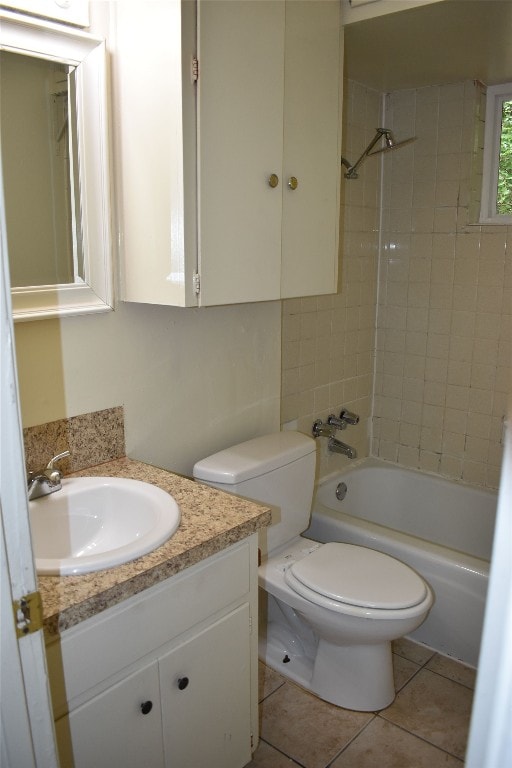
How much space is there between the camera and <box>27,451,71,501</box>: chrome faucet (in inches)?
56.9

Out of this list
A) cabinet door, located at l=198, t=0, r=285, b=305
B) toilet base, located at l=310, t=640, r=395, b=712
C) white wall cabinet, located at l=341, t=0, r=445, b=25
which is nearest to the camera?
cabinet door, located at l=198, t=0, r=285, b=305

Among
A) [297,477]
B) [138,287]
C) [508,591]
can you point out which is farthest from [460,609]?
[508,591]

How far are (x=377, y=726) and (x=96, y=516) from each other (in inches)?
44.2

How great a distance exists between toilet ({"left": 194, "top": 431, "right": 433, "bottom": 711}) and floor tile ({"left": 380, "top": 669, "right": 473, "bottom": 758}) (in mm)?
73

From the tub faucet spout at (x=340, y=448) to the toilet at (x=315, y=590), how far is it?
534mm

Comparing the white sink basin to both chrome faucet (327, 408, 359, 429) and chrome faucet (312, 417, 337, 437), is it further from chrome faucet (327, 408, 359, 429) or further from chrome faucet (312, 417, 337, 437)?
chrome faucet (327, 408, 359, 429)

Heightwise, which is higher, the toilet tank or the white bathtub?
the toilet tank

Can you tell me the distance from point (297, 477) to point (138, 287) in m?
0.83

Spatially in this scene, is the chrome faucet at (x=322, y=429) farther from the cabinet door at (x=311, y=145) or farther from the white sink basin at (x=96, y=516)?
the white sink basin at (x=96, y=516)

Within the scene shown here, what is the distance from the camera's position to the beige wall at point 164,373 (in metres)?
1.56

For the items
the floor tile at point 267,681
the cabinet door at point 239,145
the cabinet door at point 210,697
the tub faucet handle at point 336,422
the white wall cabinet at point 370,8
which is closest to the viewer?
the cabinet door at point 210,697

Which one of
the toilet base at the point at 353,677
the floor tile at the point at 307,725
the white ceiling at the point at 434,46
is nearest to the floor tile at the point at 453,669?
the toilet base at the point at 353,677

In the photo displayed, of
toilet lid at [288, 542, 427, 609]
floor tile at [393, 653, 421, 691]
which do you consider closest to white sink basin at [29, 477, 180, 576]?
toilet lid at [288, 542, 427, 609]

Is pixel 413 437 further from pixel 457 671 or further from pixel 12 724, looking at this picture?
pixel 12 724
